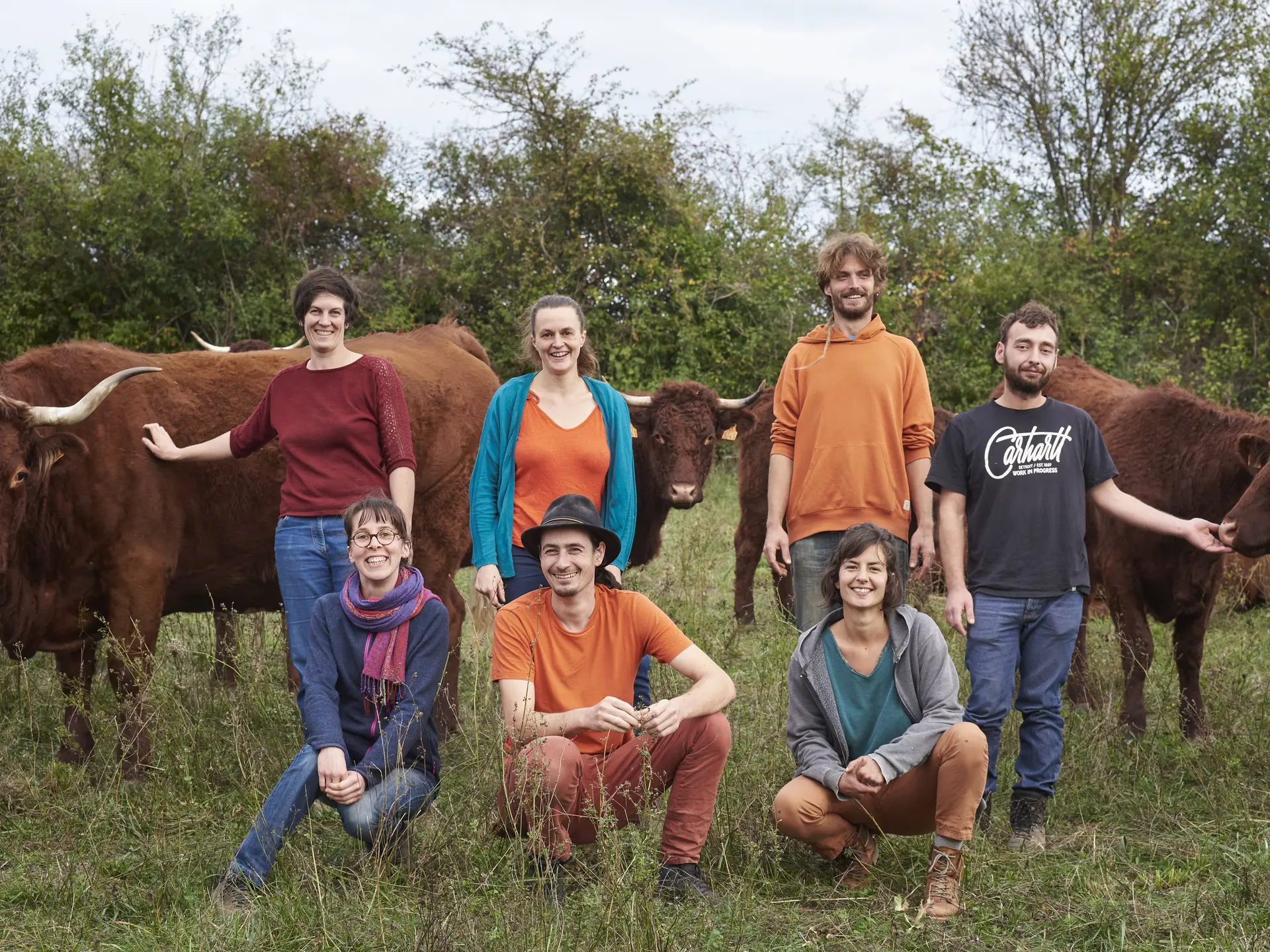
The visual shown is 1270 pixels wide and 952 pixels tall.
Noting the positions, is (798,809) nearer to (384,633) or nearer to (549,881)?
(549,881)

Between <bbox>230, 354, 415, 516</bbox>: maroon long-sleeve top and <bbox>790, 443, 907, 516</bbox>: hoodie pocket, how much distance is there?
167 cm

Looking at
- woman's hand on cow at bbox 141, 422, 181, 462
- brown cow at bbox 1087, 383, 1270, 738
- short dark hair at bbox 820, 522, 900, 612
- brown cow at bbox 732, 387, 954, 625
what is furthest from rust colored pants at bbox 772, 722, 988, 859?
brown cow at bbox 732, 387, 954, 625

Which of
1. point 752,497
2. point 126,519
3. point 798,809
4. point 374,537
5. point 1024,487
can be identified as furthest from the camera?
point 752,497

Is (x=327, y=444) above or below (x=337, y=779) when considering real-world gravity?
above

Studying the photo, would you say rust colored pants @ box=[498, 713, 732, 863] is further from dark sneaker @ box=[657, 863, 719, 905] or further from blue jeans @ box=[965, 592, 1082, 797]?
blue jeans @ box=[965, 592, 1082, 797]

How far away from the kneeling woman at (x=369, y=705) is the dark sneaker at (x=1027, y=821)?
6.88ft

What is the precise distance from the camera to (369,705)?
404 centimetres

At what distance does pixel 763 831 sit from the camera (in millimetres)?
4117

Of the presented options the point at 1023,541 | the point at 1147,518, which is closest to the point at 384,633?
the point at 1023,541

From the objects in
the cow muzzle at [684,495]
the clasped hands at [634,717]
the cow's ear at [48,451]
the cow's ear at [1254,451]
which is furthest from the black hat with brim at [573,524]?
the cow muzzle at [684,495]

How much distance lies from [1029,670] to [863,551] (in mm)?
1067

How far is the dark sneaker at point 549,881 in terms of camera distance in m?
3.44

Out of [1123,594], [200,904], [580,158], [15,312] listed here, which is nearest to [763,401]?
[1123,594]

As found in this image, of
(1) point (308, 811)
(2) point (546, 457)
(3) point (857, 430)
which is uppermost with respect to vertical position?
(3) point (857, 430)
